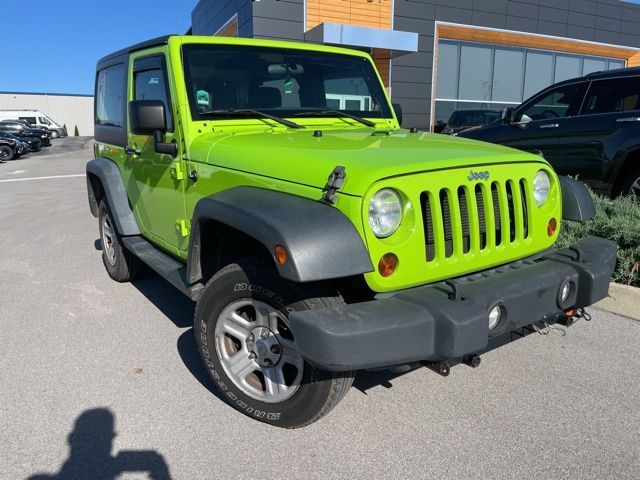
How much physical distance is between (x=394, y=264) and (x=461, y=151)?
2.71 ft

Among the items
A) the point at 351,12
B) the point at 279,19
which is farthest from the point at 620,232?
the point at 351,12

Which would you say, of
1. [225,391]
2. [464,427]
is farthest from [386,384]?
[225,391]

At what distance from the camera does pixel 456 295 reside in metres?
2.29

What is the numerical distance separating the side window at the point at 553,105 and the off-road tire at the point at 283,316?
5.53 m

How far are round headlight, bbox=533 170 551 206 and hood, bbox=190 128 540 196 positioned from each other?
0.35ft

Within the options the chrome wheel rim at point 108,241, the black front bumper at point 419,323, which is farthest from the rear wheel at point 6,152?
the black front bumper at point 419,323

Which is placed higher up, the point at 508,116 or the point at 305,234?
the point at 508,116

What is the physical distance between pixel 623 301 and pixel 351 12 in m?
16.6

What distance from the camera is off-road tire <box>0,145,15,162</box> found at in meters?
22.3

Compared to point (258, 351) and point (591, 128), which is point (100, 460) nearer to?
point (258, 351)

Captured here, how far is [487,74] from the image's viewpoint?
21.6 meters

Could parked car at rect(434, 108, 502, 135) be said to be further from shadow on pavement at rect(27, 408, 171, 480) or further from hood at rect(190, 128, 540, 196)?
shadow on pavement at rect(27, 408, 171, 480)

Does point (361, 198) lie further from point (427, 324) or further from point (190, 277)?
point (190, 277)

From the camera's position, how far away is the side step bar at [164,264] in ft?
10.6
